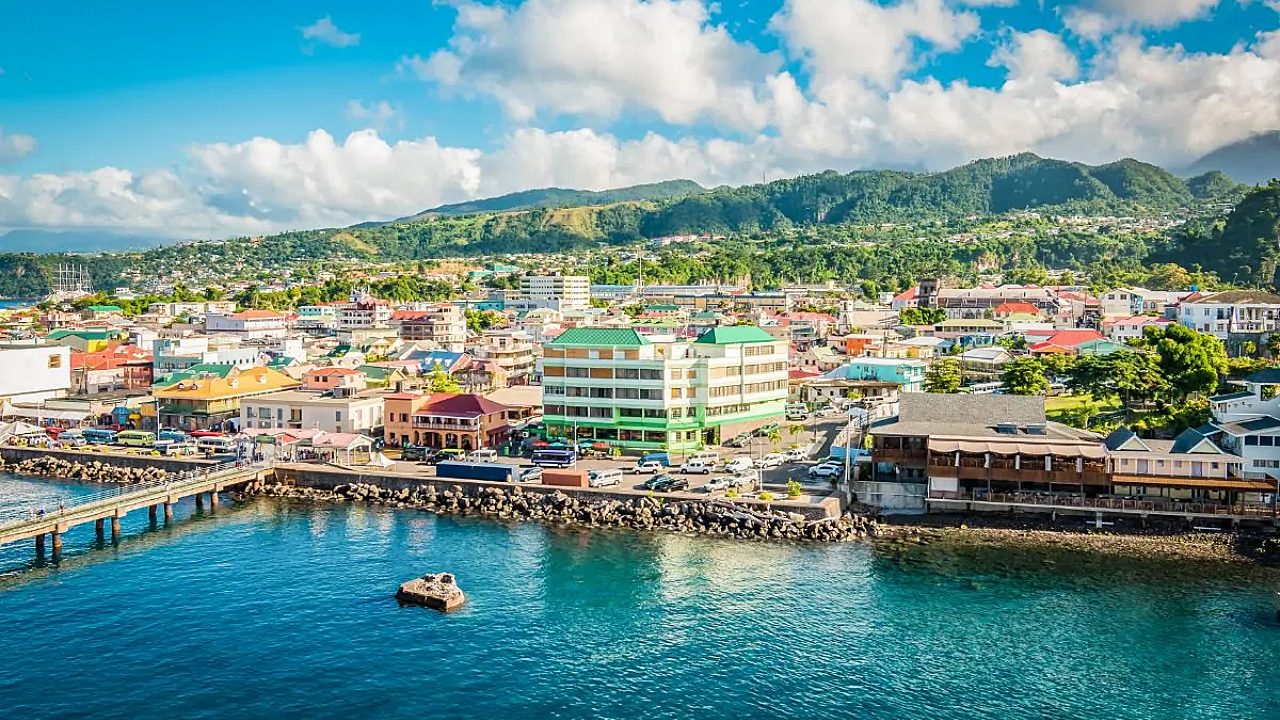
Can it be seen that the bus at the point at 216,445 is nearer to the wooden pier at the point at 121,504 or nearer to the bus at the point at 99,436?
the wooden pier at the point at 121,504

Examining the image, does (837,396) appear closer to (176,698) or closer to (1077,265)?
(176,698)

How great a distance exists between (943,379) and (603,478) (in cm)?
2722

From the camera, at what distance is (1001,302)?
376 ft

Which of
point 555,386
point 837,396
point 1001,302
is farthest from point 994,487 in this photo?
point 1001,302

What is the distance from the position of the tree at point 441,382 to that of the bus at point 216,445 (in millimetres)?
13146

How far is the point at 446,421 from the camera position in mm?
51812

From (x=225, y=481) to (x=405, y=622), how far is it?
2038cm

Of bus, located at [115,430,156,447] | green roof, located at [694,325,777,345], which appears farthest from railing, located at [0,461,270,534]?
green roof, located at [694,325,777,345]

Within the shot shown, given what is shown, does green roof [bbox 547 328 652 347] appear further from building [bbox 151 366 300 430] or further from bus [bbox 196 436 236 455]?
building [bbox 151 366 300 430]

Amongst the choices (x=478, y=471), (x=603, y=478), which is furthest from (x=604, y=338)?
(x=478, y=471)

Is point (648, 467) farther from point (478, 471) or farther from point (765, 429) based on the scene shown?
point (765, 429)

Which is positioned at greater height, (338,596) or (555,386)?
(555,386)

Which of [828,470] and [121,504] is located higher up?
[828,470]

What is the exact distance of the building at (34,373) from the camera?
66.6 m
